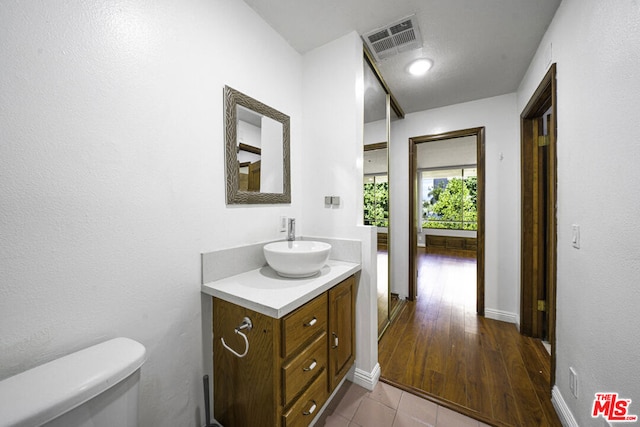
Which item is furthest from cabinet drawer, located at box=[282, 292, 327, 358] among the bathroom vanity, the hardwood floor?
the hardwood floor

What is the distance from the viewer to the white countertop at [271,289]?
0.98 metres

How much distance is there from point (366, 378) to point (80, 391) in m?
1.56

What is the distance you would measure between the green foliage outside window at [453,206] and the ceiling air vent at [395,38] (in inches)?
242

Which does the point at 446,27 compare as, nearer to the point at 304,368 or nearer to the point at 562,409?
the point at 304,368

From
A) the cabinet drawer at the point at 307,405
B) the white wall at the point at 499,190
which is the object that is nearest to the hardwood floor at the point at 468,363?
the white wall at the point at 499,190

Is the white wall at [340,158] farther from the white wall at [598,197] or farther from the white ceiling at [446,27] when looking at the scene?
the white wall at [598,197]

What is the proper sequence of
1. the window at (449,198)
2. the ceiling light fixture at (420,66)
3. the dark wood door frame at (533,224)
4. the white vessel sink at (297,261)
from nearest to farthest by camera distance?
the white vessel sink at (297,261) → the ceiling light fixture at (420,66) → the dark wood door frame at (533,224) → the window at (449,198)

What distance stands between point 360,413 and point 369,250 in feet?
3.28

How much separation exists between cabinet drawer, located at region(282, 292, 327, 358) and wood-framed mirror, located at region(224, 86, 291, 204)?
29.0 inches

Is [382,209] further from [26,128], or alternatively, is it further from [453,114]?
[26,128]

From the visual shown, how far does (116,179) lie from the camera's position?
35.7 inches

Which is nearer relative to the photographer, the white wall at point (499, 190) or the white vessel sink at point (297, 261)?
the white vessel sink at point (297, 261)

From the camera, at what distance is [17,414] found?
20.7 inches

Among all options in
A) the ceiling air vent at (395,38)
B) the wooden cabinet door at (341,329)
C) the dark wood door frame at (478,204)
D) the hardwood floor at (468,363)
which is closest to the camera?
the wooden cabinet door at (341,329)
